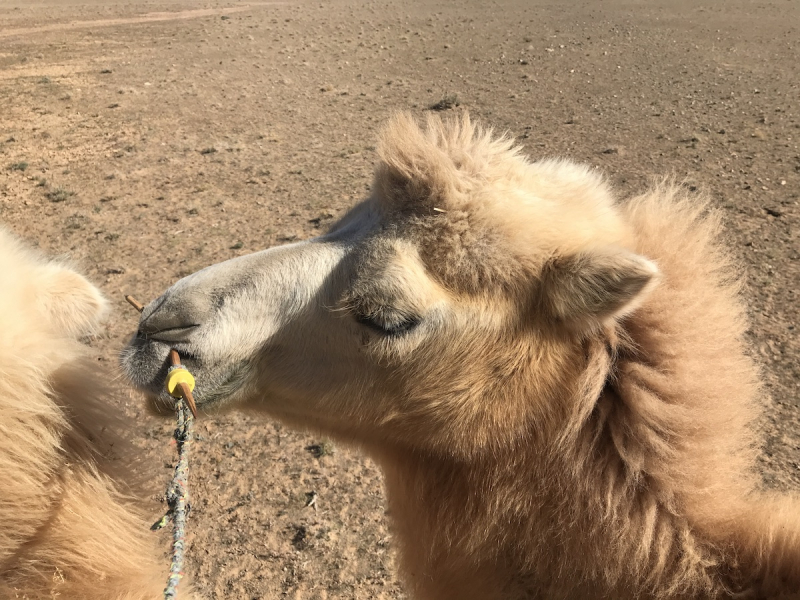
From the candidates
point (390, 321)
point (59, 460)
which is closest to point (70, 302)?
point (59, 460)

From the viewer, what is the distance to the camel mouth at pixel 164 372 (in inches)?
87.9

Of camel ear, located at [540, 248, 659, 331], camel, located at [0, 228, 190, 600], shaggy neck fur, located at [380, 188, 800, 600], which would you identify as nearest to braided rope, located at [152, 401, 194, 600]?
camel, located at [0, 228, 190, 600]

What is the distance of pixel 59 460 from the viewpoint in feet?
5.81

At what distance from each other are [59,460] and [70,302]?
0.51 meters

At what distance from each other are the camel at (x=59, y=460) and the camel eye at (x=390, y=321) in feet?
3.12

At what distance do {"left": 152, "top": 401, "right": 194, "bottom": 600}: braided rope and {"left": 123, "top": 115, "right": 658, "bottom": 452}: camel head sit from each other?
45cm

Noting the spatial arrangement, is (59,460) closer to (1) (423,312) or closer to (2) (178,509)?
(2) (178,509)

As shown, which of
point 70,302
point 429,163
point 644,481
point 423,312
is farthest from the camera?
point 429,163

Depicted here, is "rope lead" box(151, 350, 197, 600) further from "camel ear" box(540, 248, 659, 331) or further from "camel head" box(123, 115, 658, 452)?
"camel ear" box(540, 248, 659, 331)

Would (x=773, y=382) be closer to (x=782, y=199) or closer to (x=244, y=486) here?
(x=782, y=199)

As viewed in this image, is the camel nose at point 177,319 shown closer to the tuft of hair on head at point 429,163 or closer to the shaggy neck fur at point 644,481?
the tuft of hair on head at point 429,163

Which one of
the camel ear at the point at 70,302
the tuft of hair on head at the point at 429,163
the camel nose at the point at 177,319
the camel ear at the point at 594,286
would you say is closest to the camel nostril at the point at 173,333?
the camel nose at the point at 177,319

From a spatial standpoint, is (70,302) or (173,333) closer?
(70,302)

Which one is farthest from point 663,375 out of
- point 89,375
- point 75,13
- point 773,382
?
point 75,13
